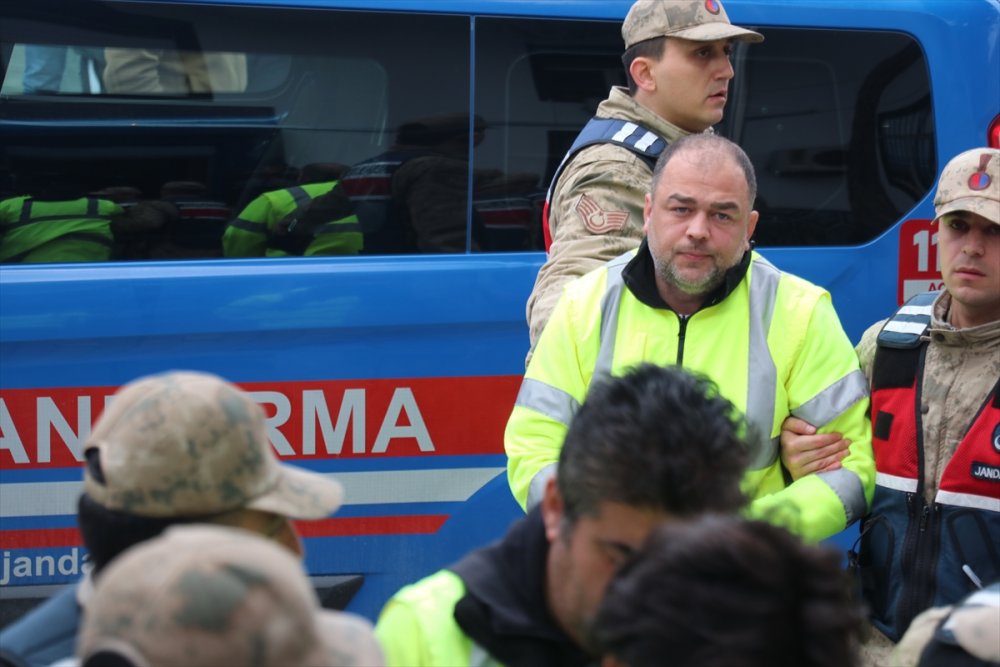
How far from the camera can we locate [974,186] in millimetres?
2719

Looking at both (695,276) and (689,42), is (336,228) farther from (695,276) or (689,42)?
(695,276)

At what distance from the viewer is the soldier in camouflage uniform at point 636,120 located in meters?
3.08

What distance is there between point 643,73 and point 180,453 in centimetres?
196

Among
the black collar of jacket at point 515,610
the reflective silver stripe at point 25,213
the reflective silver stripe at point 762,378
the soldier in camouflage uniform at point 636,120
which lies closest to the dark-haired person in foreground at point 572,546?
the black collar of jacket at point 515,610

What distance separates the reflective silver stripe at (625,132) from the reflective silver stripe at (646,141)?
0.10 ft

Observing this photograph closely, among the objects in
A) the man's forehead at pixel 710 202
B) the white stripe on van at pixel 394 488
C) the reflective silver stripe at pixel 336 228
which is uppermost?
the man's forehead at pixel 710 202

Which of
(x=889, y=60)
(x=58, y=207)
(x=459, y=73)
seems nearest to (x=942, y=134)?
(x=889, y=60)

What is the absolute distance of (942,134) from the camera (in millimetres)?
4047

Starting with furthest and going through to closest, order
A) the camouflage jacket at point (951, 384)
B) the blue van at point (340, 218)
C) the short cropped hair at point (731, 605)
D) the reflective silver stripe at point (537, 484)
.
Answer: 1. the blue van at point (340, 218)
2. the camouflage jacket at point (951, 384)
3. the reflective silver stripe at point (537, 484)
4. the short cropped hair at point (731, 605)

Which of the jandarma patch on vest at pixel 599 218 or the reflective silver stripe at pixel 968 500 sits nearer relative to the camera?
the reflective silver stripe at pixel 968 500

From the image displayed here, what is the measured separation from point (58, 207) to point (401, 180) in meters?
0.89

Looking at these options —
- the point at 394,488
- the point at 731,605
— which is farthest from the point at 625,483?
the point at 394,488

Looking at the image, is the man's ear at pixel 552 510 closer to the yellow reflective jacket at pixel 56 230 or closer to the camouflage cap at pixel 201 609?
the camouflage cap at pixel 201 609

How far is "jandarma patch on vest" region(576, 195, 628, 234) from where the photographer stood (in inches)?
121
